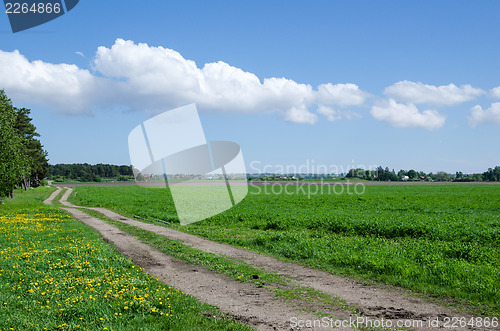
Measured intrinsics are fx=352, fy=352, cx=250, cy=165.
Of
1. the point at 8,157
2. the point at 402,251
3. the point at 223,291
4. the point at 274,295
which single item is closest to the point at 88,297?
the point at 223,291

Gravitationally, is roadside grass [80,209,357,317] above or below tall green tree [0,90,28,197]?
below

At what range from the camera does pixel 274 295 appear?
850 cm

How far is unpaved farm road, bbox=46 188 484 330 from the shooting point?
23.2 ft

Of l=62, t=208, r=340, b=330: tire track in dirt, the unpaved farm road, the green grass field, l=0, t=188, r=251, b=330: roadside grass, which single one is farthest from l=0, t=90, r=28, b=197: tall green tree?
the unpaved farm road

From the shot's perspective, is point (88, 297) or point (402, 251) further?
point (402, 251)

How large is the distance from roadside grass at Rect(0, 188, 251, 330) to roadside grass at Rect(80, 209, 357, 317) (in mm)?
2000

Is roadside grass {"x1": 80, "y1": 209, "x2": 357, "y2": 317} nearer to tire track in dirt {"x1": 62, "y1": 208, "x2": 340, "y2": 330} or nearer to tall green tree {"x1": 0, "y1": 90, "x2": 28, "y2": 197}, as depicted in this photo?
tire track in dirt {"x1": 62, "y1": 208, "x2": 340, "y2": 330}

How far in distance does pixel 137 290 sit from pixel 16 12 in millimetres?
11729

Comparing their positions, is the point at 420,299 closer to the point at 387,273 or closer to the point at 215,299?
the point at 387,273

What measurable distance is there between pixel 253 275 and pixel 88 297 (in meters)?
4.41

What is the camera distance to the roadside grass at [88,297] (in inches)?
255

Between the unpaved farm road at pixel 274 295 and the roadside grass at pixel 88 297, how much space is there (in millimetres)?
542

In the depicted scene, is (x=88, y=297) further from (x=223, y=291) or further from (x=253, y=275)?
(x=253, y=275)

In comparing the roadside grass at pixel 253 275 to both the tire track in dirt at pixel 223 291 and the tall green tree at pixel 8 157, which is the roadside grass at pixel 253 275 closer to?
the tire track in dirt at pixel 223 291
